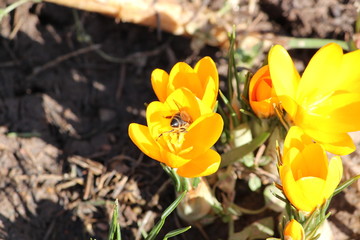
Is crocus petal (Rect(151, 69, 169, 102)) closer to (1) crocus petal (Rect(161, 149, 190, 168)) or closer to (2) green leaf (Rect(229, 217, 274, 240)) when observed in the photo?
(1) crocus petal (Rect(161, 149, 190, 168))

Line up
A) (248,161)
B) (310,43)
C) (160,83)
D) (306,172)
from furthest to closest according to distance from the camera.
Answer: (310,43), (248,161), (160,83), (306,172)

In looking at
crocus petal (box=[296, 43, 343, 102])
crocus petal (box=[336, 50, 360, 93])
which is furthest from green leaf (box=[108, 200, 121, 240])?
crocus petal (box=[336, 50, 360, 93])

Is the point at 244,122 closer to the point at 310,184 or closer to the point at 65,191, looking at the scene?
the point at 310,184

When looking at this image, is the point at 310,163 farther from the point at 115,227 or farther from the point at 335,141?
the point at 115,227

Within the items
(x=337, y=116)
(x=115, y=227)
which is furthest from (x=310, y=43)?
(x=115, y=227)

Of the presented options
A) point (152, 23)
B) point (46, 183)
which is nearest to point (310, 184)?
point (46, 183)

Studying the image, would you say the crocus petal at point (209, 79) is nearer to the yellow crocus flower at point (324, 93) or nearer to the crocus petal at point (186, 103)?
the crocus petal at point (186, 103)

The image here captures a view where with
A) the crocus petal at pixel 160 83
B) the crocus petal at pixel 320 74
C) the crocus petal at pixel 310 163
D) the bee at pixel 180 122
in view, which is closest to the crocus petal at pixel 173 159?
the bee at pixel 180 122
